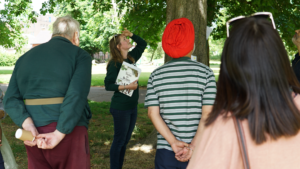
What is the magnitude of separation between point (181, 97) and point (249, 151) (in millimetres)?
1152

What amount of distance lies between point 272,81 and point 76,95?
161 centimetres

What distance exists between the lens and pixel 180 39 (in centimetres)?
216

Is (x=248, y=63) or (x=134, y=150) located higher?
(x=248, y=63)

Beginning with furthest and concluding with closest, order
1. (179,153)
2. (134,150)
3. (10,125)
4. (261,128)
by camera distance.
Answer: (10,125), (134,150), (179,153), (261,128)

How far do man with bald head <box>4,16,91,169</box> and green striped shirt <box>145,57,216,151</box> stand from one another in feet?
2.32

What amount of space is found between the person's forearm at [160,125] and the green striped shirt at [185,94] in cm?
4

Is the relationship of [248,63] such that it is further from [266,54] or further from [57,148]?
[57,148]

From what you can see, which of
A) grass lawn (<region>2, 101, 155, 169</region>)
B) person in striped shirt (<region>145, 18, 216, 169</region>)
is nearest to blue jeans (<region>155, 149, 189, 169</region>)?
person in striped shirt (<region>145, 18, 216, 169</region>)

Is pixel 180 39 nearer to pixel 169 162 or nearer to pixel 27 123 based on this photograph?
pixel 169 162

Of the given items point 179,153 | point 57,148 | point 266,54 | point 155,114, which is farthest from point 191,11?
point 266,54

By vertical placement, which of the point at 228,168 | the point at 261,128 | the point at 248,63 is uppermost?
the point at 248,63

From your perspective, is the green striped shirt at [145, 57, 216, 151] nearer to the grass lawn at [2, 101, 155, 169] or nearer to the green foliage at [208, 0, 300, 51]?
the grass lawn at [2, 101, 155, 169]

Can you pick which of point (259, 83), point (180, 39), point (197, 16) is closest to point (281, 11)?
point (197, 16)

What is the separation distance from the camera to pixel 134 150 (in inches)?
208
